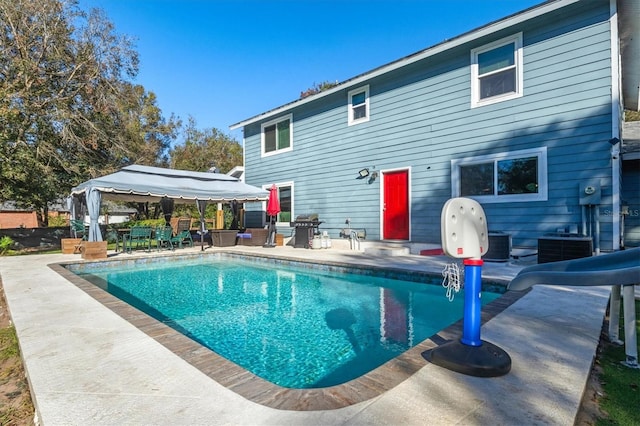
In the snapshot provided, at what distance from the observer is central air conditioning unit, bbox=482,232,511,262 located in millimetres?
6473

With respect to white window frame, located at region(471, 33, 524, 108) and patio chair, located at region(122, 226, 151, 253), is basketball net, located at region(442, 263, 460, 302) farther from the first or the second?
patio chair, located at region(122, 226, 151, 253)


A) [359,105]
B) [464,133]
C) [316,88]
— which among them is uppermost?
[316,88]

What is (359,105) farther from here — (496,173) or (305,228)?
(496,173)

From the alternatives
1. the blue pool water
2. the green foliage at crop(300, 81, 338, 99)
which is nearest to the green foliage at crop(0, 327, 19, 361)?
the blue pool water

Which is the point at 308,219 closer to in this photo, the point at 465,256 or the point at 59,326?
the point at 59,326

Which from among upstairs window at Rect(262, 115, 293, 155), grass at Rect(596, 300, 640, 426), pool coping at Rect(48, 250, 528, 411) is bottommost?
grass at Rect(596, 300, 640, 426)

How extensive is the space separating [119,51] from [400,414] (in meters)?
14.9

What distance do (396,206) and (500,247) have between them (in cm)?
315

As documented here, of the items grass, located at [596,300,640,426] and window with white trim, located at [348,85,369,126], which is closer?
grass, located at [596,300,640,426]

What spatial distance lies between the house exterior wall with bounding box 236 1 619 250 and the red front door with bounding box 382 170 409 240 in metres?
0.19

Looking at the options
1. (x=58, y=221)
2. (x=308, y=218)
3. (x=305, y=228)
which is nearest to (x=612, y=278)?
(x=305, y=228)

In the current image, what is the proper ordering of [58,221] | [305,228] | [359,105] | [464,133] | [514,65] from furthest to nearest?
1. [58,221]
2. [305,228]
3. [359,105]
4. [464,133]
5. [514,65]

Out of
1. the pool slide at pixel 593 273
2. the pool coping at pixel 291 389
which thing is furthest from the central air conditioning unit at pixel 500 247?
the pool coping at pixel 291 389

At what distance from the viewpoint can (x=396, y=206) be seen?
920 cm
